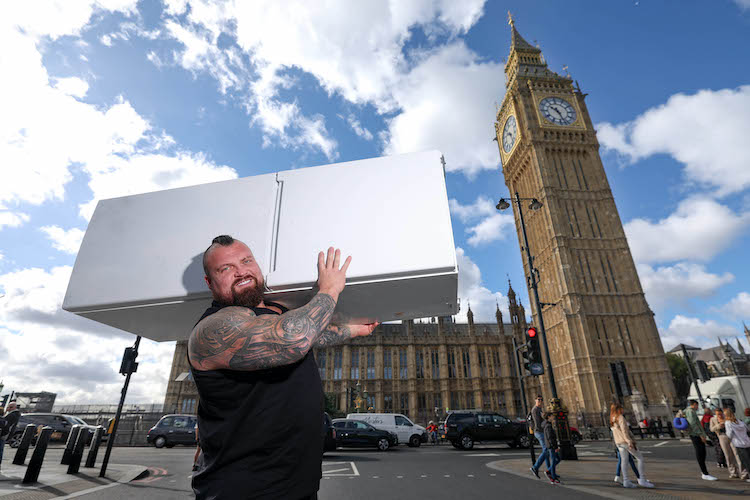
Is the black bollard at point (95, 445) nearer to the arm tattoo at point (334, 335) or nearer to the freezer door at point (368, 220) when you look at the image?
the arm tattoo at point (334, 335)

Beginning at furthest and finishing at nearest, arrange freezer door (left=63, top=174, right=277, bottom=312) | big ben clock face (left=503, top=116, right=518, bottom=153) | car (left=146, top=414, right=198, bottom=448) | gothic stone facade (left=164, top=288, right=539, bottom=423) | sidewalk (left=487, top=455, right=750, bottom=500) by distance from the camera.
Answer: big ben clock face (left=503, top=116, right=518, bottom=153) < gothic stone facade (left=164, top=288, right=539, bottom=423) < car (left=146, top=414, right=198, bottom=448) < sidewalk (left=487, top=455, right=750, bottom=500) < freezer door (left=63, top=174, right=277, bottom=312)

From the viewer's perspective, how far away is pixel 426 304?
66.6 inches

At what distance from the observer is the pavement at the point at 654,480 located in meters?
6.00

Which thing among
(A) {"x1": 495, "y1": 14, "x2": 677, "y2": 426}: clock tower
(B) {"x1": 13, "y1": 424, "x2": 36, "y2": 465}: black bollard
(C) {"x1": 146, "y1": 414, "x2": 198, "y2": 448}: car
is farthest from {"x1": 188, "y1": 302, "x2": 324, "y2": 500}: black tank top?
(A) {"x1": 495, "y1": 14, "x2": 677, "y2": 426}: clock tower

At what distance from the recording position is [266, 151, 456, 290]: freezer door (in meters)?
1.43

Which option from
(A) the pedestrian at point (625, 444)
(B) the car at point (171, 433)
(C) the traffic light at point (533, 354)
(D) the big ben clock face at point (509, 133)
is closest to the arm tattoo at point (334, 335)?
(A) the pedestrian at point (625, 444)

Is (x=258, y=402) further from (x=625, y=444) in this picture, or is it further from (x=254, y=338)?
(x=625, y=444)

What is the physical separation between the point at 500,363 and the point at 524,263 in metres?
15.7

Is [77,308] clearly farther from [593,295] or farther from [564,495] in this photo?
[593,295]

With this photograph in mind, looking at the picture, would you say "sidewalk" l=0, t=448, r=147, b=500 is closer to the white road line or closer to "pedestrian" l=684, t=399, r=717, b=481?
the white road line

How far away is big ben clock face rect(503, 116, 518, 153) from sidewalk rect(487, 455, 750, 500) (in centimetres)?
4220

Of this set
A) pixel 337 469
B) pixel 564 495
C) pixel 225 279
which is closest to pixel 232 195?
pixel 225 279

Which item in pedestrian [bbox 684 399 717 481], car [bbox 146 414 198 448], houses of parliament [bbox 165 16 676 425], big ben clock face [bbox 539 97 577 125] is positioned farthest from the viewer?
big ben clock face [bbox 539 97 577 125]

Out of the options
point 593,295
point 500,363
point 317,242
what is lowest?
point 317,242
